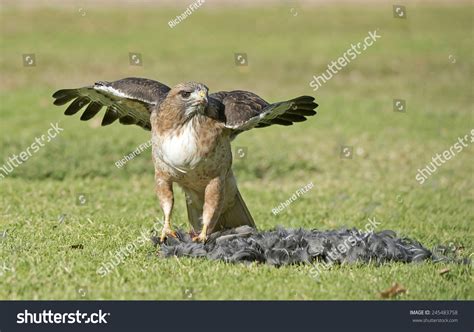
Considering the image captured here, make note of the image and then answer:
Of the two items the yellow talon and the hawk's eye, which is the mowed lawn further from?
the hawk's eye

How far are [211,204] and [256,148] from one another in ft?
19.2

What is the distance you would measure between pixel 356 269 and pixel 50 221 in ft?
10.6

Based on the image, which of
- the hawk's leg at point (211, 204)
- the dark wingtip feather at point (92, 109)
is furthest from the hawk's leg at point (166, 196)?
the dark wingtip feather at point (92, 109)

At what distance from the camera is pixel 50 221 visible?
8.61 m

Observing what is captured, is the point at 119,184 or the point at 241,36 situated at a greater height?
the point at 241,36

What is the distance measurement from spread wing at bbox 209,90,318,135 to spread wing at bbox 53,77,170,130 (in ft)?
1.81

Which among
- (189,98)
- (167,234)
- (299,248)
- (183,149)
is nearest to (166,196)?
(167,234)

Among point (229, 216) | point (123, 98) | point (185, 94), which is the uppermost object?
point (123, 98)

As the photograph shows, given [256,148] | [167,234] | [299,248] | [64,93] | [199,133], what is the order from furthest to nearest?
[256,148], [64,93], [167,234], [199,133], [299,248]

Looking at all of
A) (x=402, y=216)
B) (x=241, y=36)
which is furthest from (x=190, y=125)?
(x=241, y=36)

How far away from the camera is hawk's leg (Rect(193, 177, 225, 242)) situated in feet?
24.9

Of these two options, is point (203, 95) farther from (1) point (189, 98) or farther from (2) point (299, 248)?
(2) point (299, 248)

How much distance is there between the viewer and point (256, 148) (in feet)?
44.1
